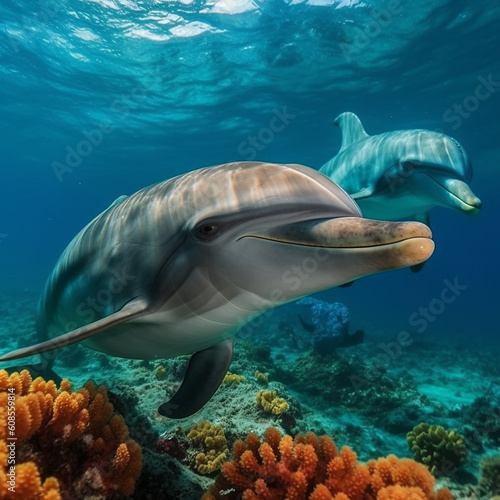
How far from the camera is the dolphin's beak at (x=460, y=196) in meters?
4.91

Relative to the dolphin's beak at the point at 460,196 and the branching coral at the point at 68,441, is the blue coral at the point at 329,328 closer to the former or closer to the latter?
the dolphin's beak at the point at 460,196

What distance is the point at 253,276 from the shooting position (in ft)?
7.07

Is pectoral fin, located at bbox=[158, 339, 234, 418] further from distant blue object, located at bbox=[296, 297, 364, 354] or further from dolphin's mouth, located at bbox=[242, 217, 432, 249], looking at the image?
distant blue object, located at bbox=[296, 297, 364, 354]

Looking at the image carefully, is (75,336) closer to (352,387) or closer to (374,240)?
(374,240)

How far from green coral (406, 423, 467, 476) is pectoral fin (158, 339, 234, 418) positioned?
12.6 ft

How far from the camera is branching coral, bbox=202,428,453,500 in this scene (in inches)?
97.0

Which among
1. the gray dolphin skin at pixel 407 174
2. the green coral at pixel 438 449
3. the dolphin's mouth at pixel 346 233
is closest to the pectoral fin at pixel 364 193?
the gray dolphin skin at pixel 407 174

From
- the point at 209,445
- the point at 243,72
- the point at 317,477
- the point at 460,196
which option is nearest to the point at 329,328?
the point at 460,196

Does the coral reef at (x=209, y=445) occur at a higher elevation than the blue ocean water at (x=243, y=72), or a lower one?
lower

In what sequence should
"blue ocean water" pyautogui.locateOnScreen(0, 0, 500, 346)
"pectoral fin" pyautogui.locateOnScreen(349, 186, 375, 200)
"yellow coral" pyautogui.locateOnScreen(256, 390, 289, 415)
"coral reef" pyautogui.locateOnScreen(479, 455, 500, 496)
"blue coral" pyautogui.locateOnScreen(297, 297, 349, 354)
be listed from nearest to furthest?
1. "coral reef" pyautogui.locateOnScreen(479, 455, 500, 496)
2. "yellow coral" pyautogui.locateOnScreen(256, 390, 289, 415)
3. "pectoral fin" pyautogui.locateOnScreen(349, 186, 375, 200)
4. "blue coral" pyautogui.locateOnScreen(297, 297, 349, 354)
5. "blue ocean water" pyautogui.locateOnScreen(0, 0, 500, 346)

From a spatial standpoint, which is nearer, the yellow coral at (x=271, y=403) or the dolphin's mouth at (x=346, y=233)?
the dolphin's mouth at (x=346, y=233)

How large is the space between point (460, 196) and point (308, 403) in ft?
18.0

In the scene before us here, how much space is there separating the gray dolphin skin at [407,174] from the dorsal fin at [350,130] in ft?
3.90

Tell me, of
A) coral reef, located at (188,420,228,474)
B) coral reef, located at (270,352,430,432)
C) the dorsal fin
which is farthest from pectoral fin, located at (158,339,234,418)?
the dorsal fin
